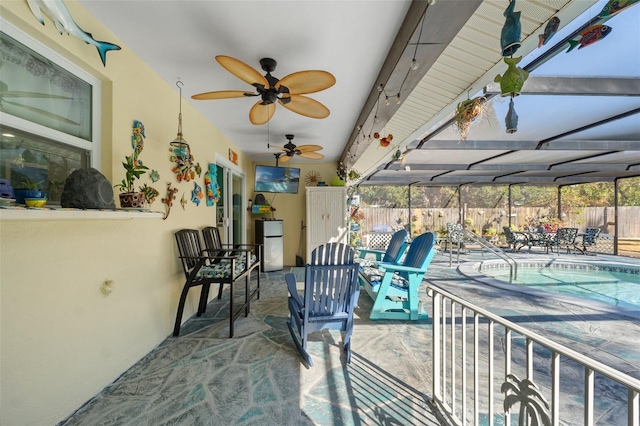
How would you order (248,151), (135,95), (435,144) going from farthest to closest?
(248,151) < (435,144) < (135,95)

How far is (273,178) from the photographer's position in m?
5.10

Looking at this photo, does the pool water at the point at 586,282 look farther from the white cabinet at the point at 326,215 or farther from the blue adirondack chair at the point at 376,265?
the white cabinet at the point at 326,215

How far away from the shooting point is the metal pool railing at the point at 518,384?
824 millimetres

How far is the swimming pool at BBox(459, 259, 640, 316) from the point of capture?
426cm

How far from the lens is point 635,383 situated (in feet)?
2.22

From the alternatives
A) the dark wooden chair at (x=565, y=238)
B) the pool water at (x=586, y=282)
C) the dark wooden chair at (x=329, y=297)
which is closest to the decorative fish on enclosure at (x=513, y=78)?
the dark wooden chair at (x=329, y=297)

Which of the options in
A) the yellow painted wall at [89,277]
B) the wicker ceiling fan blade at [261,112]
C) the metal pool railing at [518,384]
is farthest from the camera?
the wicker ceiling fan blade at [261,112]

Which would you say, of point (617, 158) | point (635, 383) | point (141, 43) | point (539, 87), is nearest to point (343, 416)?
point (635, 383)

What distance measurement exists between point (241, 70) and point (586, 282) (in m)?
7.40

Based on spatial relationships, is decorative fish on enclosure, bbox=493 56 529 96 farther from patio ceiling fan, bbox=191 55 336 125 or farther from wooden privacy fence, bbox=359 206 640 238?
wooden privacy fence, bbox=359 206 640 238

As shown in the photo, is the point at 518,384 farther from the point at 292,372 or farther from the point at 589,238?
the point at 589,238

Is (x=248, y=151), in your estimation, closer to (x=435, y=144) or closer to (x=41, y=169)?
(x=435, y=144)

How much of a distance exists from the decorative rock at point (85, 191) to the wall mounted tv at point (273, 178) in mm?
3447

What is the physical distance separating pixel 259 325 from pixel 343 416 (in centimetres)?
159
